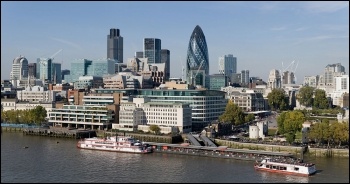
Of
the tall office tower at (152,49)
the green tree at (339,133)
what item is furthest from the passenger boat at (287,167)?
the tall office tower at (152,49)

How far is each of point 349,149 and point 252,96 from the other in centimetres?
2722

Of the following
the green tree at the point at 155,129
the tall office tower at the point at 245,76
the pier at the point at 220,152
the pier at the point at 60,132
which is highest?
the tall office tower at the point at 245,76

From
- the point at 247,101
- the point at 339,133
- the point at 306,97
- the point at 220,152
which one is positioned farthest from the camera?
the point at 306,97

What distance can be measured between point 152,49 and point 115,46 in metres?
14.0

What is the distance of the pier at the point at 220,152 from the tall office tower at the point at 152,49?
263 feet

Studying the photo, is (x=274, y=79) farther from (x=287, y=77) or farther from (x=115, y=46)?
(x=115, y=46)

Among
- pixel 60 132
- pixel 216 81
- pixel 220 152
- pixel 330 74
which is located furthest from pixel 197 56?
pixel 220 152

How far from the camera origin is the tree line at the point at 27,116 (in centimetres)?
3366

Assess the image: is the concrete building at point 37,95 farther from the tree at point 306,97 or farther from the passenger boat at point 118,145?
the tree at point 306,97

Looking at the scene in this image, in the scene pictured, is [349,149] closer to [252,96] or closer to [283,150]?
[283,150]

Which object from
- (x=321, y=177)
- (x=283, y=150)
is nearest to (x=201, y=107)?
(x=283, y=150)

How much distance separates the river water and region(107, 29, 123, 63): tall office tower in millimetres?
91631

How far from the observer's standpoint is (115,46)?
114 metres

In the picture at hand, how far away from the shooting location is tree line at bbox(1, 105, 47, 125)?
3366 centimetres
